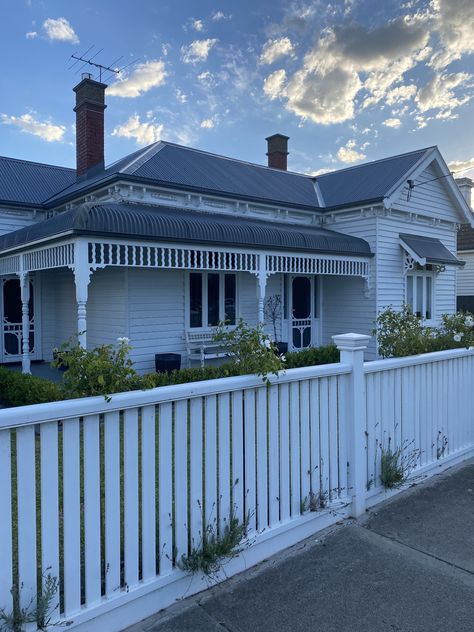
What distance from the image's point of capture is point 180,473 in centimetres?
261

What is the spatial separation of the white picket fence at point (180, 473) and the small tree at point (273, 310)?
28.5ft

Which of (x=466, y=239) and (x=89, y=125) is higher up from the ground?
(x=89, y=125)

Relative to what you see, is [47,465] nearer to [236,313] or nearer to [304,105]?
[236,313]

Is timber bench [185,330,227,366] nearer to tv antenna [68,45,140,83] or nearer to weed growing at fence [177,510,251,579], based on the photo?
weed growing at fence [177,510,251,579]

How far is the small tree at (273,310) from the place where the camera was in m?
13.0

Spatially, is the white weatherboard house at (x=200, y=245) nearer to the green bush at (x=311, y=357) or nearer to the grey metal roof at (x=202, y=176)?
the grey metal roof at (x=202, y=176)

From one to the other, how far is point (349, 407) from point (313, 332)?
10.8m

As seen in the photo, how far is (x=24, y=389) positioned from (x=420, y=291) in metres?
12.7

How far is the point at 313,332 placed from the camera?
47.1 ft

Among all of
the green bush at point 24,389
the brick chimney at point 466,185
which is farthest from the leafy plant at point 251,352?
the brick chimney at point 466,185

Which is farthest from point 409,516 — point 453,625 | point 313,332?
point 313,332

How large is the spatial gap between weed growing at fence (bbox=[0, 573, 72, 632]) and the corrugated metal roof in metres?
12.4

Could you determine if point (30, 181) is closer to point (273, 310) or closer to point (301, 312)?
point (273, 310)

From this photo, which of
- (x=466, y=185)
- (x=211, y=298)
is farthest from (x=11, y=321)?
(x=466, y=185)
